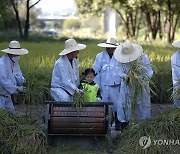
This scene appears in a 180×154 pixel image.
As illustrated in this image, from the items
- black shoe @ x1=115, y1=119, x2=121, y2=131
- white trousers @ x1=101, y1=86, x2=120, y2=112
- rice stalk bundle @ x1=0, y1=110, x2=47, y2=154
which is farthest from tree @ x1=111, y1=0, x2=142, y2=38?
rice stalk bundle @ x1=0, y1=110, x2=47, y2=154

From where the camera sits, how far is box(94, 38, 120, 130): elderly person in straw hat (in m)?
6.23

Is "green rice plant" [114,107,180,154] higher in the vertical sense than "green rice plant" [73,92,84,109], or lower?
lower

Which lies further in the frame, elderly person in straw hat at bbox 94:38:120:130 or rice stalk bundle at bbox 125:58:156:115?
elderly person in straw hat at bbox 94:38:120:130

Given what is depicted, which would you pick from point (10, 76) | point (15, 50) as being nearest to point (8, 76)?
point (10, 76)

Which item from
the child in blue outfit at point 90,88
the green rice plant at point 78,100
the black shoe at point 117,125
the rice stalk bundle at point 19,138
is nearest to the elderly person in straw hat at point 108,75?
the black shoe at point 117,125

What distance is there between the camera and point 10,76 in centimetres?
582

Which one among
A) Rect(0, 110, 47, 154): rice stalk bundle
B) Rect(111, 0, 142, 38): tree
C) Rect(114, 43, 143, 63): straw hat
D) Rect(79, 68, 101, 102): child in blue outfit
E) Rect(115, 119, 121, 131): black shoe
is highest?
Rect(114, 43, 143, 63): straw hat

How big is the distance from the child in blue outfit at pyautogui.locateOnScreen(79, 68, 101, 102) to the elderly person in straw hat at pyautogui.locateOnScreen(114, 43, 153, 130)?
0.38 m

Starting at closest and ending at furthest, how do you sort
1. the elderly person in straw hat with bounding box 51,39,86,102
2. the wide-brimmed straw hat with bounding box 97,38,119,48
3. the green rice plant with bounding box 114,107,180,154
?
the green rice plant with bounding box 114,107,180,154
the elderly person in straw hat with bounding box 51,39,86,102
the wide-brimmed straw hat with bounding box 97,38,119,48

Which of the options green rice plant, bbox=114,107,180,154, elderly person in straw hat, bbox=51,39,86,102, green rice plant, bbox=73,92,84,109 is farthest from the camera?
elderly person in straw hat, bbox=51,39,86,102

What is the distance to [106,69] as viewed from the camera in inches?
249

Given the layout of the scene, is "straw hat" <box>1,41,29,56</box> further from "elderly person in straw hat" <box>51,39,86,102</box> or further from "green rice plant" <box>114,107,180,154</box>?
"green rice plant" <box>114,107,180,154</box>

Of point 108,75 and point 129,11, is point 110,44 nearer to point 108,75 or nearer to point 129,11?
point 108,75

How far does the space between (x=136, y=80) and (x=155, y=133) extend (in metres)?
0.83
